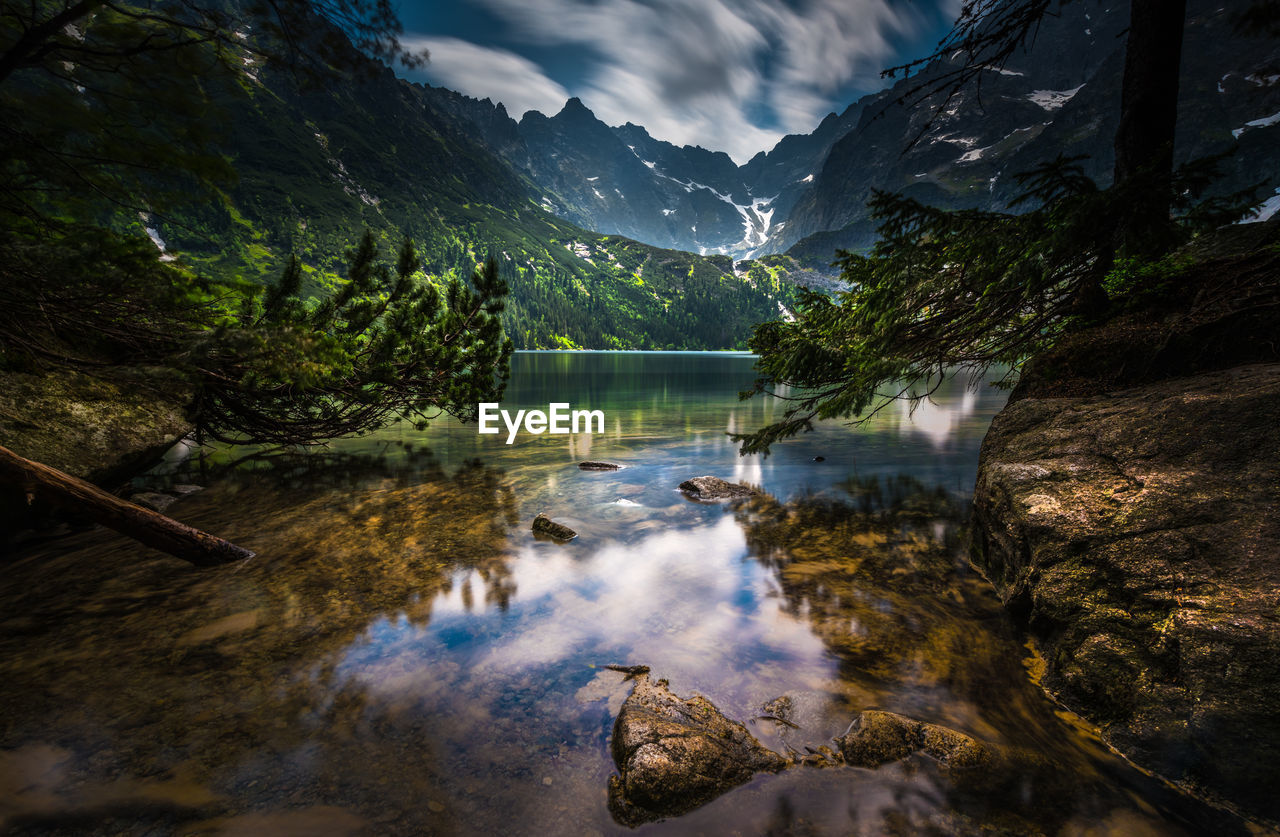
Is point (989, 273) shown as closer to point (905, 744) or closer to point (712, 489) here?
point (905, 744)

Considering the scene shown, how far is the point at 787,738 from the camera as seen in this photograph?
3.99 metres

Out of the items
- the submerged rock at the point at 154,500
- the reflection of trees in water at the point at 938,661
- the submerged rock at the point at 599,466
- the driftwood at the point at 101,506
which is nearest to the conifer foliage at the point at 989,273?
the reflection of trees in water at the point at 938,661

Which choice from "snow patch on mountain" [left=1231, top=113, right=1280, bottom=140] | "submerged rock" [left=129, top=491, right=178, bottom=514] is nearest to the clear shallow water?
"submerged rock" [left=129, top=491, right=178, bottom=514]

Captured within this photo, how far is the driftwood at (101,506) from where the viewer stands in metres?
4.93

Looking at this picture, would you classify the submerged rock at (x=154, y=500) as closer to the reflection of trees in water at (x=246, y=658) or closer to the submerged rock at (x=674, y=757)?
the reflection of trees in water at (x=246, y=658)

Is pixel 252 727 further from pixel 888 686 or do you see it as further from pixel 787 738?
pixel 888 686

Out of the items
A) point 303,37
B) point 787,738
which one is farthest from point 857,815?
point 303,37

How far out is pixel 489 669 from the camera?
5039mm

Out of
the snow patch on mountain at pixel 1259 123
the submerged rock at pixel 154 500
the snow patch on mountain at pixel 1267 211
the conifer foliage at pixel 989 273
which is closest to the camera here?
the snow patch on mountain at pixel 1267 211

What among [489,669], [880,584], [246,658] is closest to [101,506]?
[246,658]

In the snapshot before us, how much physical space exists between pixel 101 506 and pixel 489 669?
4.91 meters

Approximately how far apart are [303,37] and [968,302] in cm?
1014

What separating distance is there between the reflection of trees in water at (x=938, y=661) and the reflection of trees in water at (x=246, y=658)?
348 cm

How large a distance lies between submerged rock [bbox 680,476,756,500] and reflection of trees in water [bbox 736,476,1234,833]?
5.76ft
